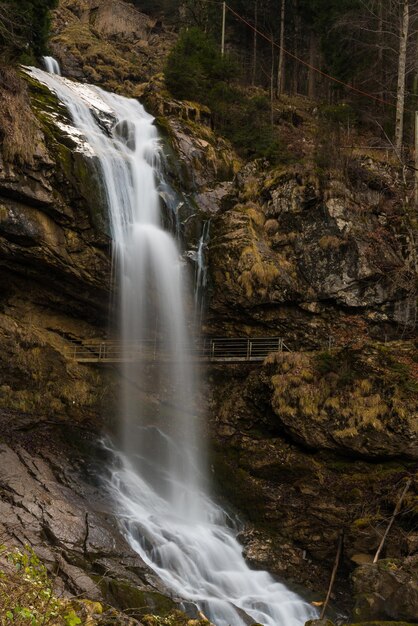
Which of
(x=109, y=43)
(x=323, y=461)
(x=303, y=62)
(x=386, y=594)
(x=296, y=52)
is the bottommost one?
(x=386, y=594)

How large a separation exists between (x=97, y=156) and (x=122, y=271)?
3.78 meters

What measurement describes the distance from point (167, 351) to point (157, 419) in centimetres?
213

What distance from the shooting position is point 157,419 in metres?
16.5

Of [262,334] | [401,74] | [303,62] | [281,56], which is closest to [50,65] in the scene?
[281,56]

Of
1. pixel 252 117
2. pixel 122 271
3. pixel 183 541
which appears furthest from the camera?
pixel 252 117

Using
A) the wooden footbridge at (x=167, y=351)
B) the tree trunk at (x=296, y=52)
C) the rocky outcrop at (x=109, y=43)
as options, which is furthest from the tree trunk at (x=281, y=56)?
the wooden footbridge at (x=167, y=351)

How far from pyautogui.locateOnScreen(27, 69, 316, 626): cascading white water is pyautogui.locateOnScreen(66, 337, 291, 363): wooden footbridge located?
0.16 m

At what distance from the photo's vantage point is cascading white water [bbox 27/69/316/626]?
10.9 m

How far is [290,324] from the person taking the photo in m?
16.7

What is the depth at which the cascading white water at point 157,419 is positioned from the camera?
1086cm

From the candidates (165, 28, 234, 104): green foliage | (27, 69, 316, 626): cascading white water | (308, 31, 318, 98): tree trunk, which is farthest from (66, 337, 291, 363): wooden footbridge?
(308, 31, 318, 98): tree trunk

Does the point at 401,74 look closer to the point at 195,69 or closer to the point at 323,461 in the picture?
the point at 195,69

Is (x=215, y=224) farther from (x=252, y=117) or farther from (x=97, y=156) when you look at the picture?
(x=252, y=117)

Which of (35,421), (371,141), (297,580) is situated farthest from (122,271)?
(371,141)
